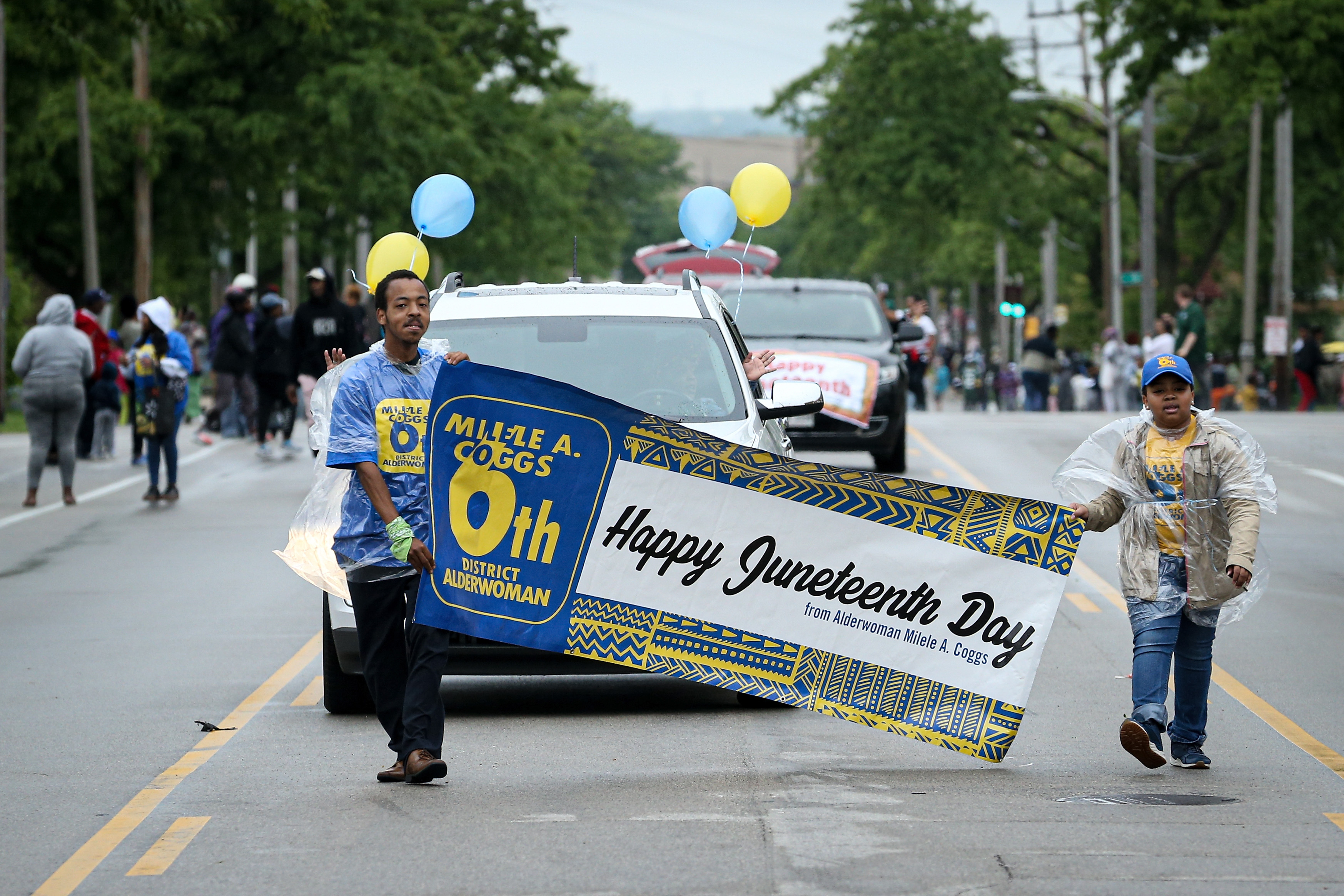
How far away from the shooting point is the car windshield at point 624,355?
9086 mm

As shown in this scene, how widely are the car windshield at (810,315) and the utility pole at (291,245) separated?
1874cm

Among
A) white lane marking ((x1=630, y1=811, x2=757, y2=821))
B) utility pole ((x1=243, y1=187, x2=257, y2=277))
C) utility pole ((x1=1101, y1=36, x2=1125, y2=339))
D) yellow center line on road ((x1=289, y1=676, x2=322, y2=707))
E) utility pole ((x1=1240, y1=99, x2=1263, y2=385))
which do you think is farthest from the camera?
utility pole ((x1=1101, y1=36, x2=1125, y2=339))

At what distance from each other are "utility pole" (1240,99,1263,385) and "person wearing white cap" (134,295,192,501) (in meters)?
30.6

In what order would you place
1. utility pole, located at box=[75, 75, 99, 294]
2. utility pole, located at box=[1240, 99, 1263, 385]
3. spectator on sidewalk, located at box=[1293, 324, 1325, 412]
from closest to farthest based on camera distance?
utility pole, located at box=[75, 75, 99, 294] < spectator on sidewalk, located at box=[1293, 324, 1325, 412] < utility pole, located at box=[1240, 99, 1263, 385]

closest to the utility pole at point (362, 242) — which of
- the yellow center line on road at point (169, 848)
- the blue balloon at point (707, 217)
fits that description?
the blue balloon at point (707, 217)

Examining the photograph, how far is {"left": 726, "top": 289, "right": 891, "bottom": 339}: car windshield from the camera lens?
62.5 feet

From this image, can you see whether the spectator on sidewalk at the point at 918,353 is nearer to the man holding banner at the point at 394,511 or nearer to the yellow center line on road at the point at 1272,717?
the yellow center line on road at the point at 1272,717

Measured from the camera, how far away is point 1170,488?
7.23 metres

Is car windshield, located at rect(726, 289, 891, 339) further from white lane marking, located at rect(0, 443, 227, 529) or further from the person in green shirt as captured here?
the person in green shirt

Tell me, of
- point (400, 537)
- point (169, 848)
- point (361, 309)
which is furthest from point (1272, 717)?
point (361, 309)

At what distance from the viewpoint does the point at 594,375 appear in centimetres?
915

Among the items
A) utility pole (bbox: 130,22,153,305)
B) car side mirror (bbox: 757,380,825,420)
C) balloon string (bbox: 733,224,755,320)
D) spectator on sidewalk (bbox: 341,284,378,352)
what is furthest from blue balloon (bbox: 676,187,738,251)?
utility pole (bbox: 130,22,153,305)

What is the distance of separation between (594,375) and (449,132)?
32.7 meters

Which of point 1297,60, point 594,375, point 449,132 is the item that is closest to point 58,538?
point 594,375
